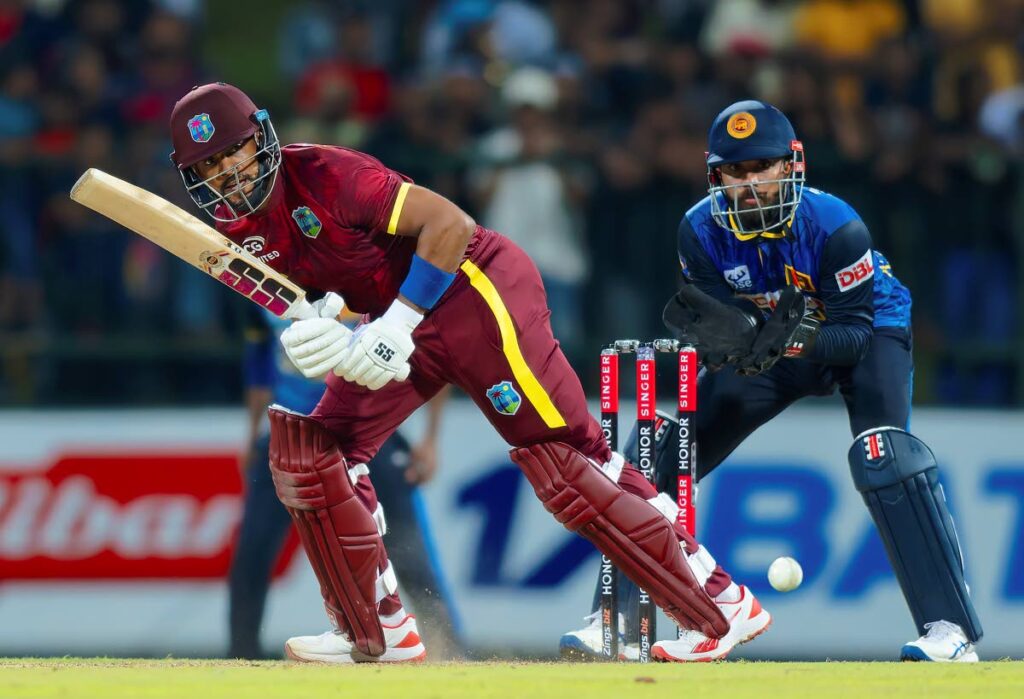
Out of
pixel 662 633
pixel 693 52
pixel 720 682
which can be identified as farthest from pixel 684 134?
pixel 720 682

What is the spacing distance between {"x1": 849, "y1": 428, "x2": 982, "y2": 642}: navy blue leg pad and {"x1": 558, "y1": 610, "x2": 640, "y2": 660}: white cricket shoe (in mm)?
967

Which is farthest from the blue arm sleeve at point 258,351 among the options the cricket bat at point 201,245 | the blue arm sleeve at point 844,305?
the blue arm sleeve at point 844,305

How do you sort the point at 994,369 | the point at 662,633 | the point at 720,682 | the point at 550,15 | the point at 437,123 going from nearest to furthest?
the point at 720,682 < the point at 662,633 < the point at 994,369 < the point at 437,123 < the point at 550,15

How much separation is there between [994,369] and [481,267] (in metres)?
4.18

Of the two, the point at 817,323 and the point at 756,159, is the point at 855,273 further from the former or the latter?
the point at 756,159

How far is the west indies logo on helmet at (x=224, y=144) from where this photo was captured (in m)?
5.04

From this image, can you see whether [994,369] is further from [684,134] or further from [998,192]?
[684,134]

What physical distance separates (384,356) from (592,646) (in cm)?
154

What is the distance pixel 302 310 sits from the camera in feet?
17.0

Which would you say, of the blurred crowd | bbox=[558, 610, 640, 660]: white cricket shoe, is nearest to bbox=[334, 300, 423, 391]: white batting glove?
bbox=[558, 610, 640, 660]: white cricket shoe

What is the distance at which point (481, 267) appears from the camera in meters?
5.40

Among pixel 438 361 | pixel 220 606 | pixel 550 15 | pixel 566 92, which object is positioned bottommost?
pixel 220 606

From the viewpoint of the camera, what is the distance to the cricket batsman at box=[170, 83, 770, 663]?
508 cm

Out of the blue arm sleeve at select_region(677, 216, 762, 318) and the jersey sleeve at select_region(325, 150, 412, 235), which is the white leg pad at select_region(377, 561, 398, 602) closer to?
the jersey sleeve at select_region(325, 150, 412, 235)
